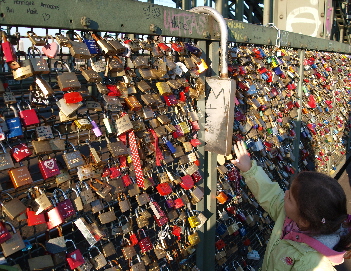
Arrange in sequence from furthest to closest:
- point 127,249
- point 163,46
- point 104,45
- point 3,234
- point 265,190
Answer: point 265,190
point 163,46
point 127,249
point 104,45
point 3,234

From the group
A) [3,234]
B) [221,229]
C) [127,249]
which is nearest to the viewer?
[3,234]

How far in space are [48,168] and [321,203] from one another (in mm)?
1185

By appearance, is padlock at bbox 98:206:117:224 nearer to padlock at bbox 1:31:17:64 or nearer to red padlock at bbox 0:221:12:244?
red padlock at bbox 0:221:12:244

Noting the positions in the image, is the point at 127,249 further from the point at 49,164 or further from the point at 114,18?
the point at 114,18

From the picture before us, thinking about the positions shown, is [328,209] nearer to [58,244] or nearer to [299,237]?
[299,237]

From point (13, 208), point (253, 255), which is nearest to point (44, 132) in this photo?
point (13, 208)

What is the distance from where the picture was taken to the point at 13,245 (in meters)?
1.33

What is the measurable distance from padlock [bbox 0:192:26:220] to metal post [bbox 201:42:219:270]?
4.54 ft

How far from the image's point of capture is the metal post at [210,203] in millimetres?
2500

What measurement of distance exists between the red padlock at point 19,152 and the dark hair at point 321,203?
1.21 meters

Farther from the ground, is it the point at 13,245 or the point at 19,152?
the point at 19,152

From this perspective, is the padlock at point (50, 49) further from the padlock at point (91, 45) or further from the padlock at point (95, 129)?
the padlock at point (95, 129)

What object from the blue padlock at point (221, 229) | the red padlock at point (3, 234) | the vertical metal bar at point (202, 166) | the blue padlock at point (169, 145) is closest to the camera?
the red padlock at point (3, 234)

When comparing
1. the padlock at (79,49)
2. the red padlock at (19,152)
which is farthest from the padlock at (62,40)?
the red padlock at (19,152)
